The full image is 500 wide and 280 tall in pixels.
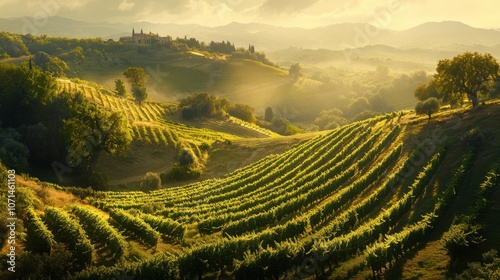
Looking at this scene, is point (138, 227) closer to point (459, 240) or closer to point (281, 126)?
point (459, 240)

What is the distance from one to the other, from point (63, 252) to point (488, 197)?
3474cm

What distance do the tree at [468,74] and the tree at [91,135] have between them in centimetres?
5256

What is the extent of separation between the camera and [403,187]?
40969mm

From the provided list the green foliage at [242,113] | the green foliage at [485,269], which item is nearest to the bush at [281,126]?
the green foliage at [242,113]

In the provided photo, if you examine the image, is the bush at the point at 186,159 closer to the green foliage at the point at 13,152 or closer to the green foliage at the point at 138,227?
the green foliage at the point at 13,152

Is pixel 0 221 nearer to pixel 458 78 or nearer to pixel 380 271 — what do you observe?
pixel 380 271

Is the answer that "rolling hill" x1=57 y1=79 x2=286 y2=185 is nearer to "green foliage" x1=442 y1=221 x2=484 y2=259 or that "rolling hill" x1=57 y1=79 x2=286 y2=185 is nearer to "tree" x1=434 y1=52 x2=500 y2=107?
"tree" x1=434 y1=52 x2=500 y2=107

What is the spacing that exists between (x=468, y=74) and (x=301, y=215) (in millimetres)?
33381

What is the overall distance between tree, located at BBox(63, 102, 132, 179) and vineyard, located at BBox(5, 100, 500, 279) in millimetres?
12460

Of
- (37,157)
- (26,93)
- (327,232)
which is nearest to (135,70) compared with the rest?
(26,93)

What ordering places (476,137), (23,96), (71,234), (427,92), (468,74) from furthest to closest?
(427,92) → (23,96) → (468,74) → (476,137) → (71,234)

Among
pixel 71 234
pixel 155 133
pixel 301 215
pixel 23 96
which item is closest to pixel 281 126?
pixel 155 133

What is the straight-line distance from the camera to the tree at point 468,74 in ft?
174

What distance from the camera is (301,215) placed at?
131 ft
